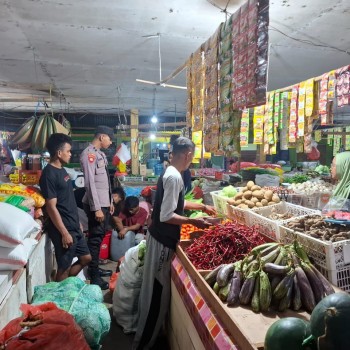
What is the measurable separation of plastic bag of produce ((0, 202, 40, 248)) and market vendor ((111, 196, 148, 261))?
3.00 m

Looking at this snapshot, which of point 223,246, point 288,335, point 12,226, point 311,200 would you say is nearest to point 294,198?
point 311,200

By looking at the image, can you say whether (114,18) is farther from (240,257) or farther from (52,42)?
(240,257)

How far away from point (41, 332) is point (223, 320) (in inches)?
46.1

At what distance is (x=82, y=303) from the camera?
9.62 ft

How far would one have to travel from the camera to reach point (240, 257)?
2.48 meters

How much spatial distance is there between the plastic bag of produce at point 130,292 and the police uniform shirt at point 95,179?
142 centimetres

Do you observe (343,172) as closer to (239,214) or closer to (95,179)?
Result: (239,214)

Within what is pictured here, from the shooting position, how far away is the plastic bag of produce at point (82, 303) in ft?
8.97

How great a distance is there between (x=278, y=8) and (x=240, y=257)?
3.28 metres

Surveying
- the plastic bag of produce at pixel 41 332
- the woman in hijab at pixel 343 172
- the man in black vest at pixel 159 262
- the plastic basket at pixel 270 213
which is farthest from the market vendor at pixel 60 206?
the woman in hijab at pixel 343 172

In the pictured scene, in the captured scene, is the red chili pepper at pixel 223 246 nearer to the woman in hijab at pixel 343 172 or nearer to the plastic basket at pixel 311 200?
the plastic basket at pixel 311 200

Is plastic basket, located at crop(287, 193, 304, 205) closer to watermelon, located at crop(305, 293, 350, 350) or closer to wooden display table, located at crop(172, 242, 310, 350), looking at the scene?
wooden display table, located at crop(172, 242, 310, 350)

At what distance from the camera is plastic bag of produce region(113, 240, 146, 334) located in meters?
3.69

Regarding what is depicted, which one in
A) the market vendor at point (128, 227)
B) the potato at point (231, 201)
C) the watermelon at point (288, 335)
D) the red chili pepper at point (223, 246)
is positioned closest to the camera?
the watermelon at point (288, 335)
